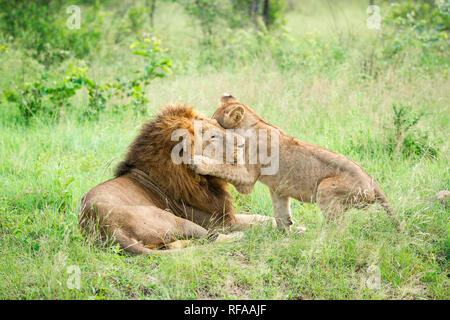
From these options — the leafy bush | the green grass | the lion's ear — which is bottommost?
the green grass

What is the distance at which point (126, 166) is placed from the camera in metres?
3.55

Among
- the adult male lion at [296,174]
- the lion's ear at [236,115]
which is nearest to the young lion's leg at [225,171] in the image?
the adult male lion at [296,174]

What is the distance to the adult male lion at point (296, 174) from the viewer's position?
128 inches

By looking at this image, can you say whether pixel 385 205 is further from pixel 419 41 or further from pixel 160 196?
pixel 419 41

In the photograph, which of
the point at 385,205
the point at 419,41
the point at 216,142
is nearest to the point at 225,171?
the point at 216,142

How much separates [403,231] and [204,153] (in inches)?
57.0

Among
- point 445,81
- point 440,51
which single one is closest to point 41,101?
point 445,81

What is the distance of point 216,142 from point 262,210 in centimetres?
91

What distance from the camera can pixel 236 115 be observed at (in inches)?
140

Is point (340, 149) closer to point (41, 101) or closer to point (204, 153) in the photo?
point (204, 153)

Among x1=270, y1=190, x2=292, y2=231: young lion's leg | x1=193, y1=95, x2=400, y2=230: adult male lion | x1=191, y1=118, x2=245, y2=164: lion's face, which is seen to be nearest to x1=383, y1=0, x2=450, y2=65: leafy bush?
x1=193, y1=95, x2=400, y2=230: adult male lion

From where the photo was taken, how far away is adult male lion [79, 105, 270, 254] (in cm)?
304

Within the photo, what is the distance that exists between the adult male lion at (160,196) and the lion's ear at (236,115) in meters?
0.13

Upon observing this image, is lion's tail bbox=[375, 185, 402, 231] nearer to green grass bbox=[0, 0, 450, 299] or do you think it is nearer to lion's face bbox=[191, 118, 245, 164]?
green grass bbox=[0, 0, 450, 299]
